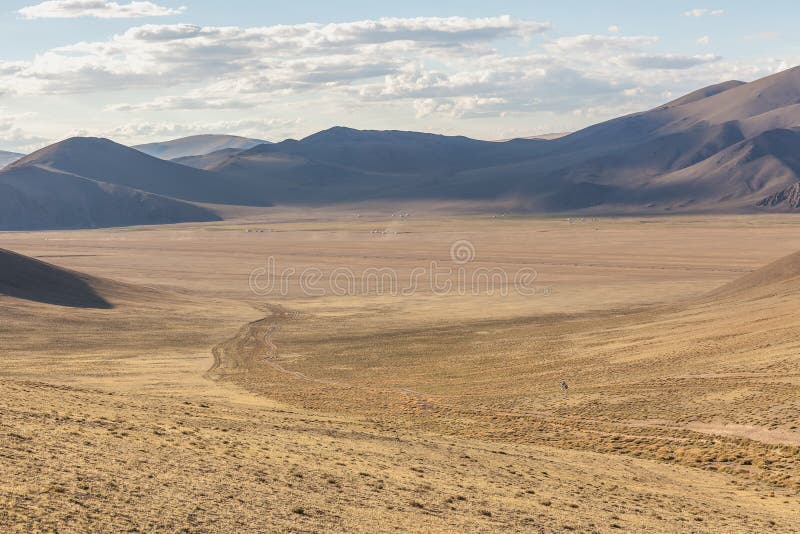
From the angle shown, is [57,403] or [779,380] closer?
[57,403]

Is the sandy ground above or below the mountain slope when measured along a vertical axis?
below

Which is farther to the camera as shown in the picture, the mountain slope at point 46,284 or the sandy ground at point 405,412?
the mountain slope at point 46,284

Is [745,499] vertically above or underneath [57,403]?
underneath

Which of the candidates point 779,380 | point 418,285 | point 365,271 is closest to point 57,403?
point 779,380

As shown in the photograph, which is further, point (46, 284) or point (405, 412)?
point (46, 284)

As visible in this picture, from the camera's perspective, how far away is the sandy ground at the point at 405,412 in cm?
1877

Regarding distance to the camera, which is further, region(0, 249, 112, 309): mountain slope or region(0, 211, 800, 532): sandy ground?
region(0, 249, 112, 309): mountain slope

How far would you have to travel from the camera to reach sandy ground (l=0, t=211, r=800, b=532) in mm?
18766

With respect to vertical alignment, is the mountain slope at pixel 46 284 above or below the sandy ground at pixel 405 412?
above

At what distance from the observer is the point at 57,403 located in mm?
27594

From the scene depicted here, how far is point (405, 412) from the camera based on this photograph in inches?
1367

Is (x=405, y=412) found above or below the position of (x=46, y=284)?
below

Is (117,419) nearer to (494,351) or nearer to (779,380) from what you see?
(779,380)

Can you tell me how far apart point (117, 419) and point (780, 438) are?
19499mm
